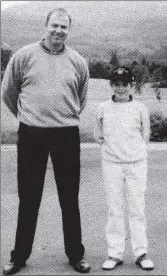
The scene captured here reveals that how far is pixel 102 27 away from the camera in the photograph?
7.85 meters

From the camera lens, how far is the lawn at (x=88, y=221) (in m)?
4.41

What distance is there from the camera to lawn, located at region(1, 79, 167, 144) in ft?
25.4

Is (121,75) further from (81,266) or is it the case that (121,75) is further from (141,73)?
(141,73)

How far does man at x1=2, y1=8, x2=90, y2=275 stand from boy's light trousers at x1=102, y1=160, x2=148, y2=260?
0.22 metres

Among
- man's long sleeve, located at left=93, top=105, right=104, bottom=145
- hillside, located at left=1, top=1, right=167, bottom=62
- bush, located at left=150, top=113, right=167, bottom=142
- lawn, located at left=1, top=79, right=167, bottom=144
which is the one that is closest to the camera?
man's long sleeve, located at left=93, top=105, right=104, bottom=145

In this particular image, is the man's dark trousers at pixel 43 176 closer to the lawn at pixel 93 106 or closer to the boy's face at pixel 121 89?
the boy's face at pixel 121 89

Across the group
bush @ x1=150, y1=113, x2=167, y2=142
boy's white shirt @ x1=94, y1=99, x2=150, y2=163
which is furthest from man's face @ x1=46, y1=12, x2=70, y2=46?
bush @ x1=150, y1=113, x2=167, y2=142

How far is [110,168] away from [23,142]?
1.92 feet

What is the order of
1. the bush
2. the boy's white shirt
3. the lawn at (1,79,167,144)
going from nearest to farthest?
the boy's white shirt, the lawn at (1,79,167,144), the bush

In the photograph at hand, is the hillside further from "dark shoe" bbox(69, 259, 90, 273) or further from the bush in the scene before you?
"dark shoe" bbox(69, 259, 90, 273)

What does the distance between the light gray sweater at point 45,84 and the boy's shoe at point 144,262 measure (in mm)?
980

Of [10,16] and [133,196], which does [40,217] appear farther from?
[10,16]

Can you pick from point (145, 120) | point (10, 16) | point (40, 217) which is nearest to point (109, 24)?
point (10, 16)

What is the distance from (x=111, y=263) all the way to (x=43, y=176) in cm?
72
